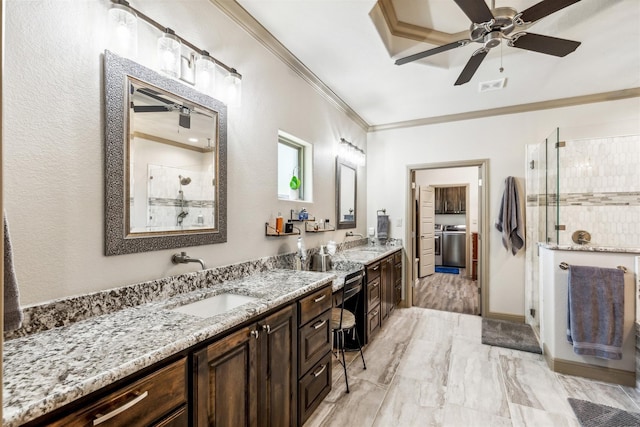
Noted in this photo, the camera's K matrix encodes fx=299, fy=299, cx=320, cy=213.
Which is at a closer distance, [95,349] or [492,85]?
[95,349]

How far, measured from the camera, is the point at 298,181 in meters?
2.92

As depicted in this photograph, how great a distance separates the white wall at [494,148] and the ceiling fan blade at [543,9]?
2.23 meters

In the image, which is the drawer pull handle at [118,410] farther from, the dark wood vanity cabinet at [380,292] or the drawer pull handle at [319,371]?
the dark wood vanity cabinet at [380,292]

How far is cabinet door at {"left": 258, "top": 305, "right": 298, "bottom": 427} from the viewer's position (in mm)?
1462

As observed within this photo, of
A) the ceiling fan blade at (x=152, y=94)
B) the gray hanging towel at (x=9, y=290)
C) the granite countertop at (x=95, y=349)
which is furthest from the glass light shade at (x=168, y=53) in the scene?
the granite countertop at (x=95, y=349)

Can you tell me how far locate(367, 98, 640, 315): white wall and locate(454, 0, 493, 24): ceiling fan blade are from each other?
2.40 metres

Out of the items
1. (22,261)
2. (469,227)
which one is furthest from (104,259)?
(469,227)

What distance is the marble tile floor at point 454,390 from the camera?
78.7 inches

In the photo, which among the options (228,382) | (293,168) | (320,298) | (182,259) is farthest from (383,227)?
(228,382)

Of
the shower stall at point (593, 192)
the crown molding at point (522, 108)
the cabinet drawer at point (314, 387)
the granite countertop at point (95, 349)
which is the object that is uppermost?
the crown molding at point (522, 108)

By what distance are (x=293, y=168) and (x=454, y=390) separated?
233cm

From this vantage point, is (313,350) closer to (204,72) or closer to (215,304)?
(215,304)

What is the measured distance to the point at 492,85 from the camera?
3252mm

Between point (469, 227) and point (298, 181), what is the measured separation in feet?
16.6
